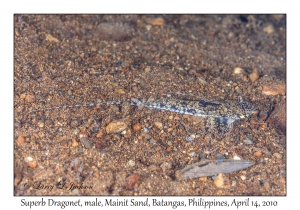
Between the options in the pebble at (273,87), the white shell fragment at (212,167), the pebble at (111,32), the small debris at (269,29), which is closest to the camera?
the white shell fragment at (212,167)

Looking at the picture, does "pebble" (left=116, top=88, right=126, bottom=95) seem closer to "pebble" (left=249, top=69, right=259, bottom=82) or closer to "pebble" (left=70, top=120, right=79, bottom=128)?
"pebble" (left=70, top=120, right=79, bottom=128)

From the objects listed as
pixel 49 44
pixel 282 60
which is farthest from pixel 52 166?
pixel 282 60

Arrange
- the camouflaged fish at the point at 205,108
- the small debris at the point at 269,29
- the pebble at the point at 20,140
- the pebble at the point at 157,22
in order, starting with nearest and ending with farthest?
the pebble at the point at 20,140, the camouflaged fish at the point at 205,108, the pebble at the point at 157,22, the small debris at the point at 269,29

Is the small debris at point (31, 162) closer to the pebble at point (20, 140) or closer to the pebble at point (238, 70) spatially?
the pebble at point (20, 140)

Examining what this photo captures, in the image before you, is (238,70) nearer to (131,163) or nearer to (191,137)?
(191,137)

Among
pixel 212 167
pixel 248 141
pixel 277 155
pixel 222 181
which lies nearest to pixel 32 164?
pixel 212 167

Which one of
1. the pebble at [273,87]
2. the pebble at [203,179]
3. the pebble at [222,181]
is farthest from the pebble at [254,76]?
the pebble at [203,179]

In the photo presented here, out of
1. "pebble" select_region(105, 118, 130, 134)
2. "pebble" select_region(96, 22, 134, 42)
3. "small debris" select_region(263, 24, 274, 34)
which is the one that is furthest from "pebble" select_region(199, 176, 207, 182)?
"small debris" select_region(263, 24, 274, 34)
